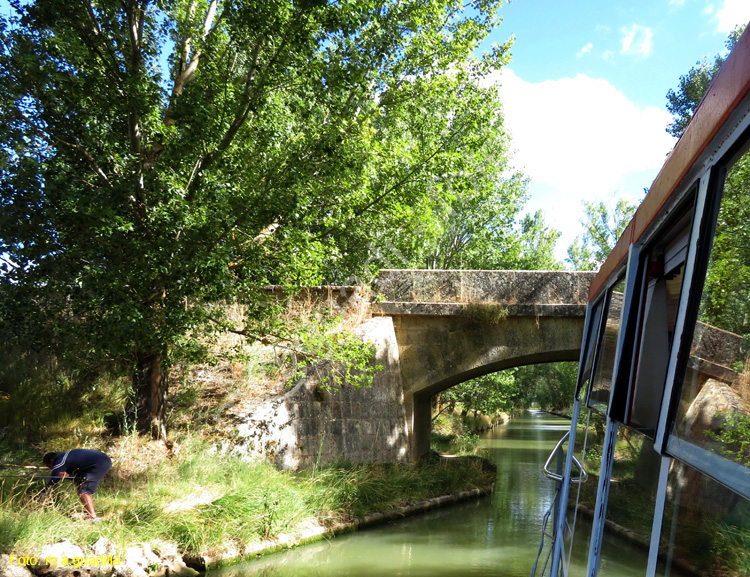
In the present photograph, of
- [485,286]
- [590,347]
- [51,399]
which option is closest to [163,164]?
[51,399]

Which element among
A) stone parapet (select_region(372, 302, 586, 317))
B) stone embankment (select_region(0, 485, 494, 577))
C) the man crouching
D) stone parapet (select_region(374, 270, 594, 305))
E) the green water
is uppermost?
stone parapet (select_region(374, 270, 594, 305))

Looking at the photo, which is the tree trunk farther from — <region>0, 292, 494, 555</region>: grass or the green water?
the green water

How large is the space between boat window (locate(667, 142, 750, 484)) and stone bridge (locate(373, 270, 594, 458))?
10327 mm

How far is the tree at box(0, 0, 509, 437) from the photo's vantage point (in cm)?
645

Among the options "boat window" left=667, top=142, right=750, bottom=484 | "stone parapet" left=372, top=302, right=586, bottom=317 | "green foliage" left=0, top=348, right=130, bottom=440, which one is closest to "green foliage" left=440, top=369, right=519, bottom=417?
"stone parapet" left=372, top=302, right=586, bottom=317

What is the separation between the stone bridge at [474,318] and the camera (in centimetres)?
1189

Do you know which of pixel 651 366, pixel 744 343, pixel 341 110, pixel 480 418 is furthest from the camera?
pixel 480 418

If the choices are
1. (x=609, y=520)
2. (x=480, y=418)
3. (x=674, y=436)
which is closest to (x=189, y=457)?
(x=609, y=520)

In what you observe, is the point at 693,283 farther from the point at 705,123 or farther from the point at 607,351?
the point at 607,351

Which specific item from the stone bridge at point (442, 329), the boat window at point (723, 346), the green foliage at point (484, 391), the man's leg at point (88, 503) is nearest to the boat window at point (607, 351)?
the boat window at point (723, 346)

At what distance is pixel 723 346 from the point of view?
131cm

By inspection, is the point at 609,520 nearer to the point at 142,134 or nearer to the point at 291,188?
the point at 291,188

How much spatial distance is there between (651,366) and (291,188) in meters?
5.52

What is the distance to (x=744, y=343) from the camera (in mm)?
1204
